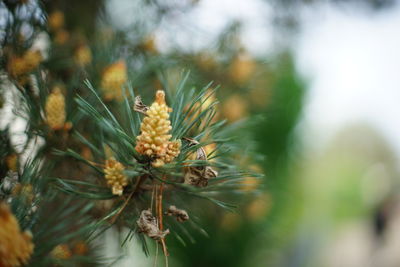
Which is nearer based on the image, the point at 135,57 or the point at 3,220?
the point at 3,220

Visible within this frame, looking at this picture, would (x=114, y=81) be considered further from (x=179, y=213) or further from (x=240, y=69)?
(x=240, y=69)

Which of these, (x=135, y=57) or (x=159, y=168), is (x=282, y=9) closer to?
(x=135, y=57)

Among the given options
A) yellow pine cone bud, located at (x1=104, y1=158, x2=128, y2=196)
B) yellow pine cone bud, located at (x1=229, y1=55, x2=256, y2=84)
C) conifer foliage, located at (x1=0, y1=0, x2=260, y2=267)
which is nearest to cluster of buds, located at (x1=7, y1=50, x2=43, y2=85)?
conifer foliage, located at (x1=0, y1=0, x2=260, y2=267)

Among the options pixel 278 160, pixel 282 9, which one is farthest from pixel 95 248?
pixel 278 160

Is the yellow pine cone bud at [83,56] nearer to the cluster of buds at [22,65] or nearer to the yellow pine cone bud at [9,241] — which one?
the cluster of buds at [22,65]

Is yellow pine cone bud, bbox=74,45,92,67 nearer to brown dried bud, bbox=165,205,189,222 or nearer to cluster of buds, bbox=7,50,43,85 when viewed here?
cluster of buds, bbox=7,50,43,85

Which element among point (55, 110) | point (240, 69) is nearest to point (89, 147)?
point (55, 110)
